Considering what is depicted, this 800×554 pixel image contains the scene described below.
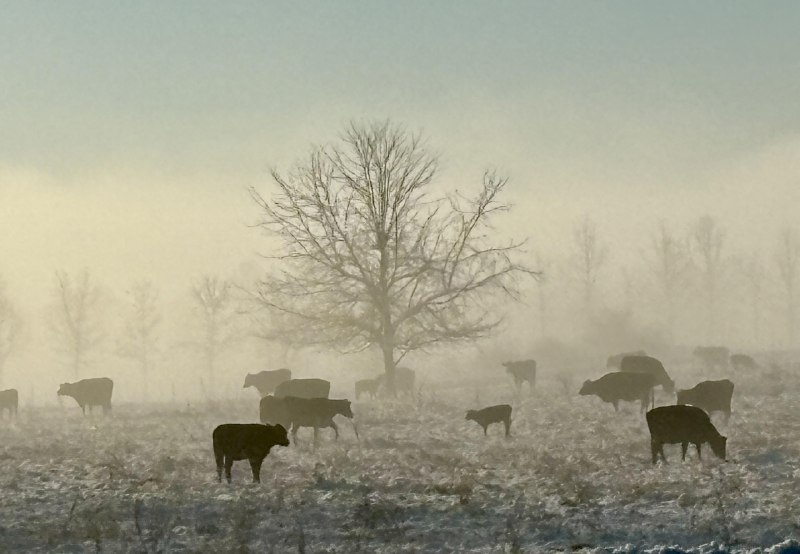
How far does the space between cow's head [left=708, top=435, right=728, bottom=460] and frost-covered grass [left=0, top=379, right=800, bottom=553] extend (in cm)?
24

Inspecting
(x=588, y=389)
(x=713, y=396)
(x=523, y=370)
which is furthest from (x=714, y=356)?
(x=713, y=396)

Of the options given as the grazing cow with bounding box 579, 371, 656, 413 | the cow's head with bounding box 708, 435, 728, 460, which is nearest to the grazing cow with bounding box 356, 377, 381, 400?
the grazing cow with bounding box 579, 371, 656, 413

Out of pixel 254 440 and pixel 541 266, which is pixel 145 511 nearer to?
pixel 254 440

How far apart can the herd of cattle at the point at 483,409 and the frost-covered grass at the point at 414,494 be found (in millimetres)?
504

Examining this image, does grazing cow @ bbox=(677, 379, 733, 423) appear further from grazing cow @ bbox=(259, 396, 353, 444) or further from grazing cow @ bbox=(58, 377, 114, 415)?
grazing cow @ bbox=(58, 377, 114, 415)

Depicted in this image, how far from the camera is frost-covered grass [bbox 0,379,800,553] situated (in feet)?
29.7

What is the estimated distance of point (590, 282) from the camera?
70.4 m

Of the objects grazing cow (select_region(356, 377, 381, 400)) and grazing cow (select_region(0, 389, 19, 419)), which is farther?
grazing cow (select_region(356, 377, 381, 400))

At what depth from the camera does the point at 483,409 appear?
1745cm

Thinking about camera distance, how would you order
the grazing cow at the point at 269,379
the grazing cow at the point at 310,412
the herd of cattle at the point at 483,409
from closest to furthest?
the herd of cattle at the point at 483,409 < the grazing cow at the point at 310,412 < the grazing cow at the point at 269,379

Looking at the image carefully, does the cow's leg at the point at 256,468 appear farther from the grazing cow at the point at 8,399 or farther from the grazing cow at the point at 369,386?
the grazing cow at the point at 369,386

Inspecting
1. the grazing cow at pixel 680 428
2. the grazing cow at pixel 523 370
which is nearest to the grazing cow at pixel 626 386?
the grazing cow at pixel 680 428

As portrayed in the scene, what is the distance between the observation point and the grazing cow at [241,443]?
1226 centimetres

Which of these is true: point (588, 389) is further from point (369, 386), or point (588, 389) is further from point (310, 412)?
point (369, 386)
